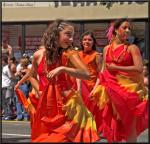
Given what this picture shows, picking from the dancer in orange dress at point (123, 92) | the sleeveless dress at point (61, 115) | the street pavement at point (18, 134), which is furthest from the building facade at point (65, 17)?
the sleeveless dress at point (61, 115)

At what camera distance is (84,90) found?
880 centimetres

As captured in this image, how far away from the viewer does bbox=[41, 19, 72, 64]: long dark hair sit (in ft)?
18.5

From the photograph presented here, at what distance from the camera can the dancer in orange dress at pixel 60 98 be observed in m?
5.54

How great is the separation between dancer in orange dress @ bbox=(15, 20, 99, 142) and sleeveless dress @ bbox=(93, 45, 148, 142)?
4.81 feet

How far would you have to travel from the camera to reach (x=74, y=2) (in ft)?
68.8

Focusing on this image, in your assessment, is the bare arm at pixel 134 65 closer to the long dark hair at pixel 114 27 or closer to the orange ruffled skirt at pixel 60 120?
the long dark hair at pixel 114 27

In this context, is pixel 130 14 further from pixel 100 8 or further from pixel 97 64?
pixel 97 64

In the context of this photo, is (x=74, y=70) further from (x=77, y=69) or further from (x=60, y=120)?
(x=60, y=120)

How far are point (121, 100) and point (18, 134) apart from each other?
4.23 meters

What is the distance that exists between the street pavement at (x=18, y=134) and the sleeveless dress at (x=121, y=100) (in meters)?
1.47

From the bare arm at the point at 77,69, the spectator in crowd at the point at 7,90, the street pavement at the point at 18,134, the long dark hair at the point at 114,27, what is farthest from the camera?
the spectator in crowd at the point at 7,90

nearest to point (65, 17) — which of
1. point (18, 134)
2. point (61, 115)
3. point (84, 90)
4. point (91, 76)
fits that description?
point (18, 134)

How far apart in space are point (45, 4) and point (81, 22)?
158 centimetres

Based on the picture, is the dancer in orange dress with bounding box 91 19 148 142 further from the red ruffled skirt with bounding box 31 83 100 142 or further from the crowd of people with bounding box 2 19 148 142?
the red ruffled skirt with bounding box 31 83 100 142
